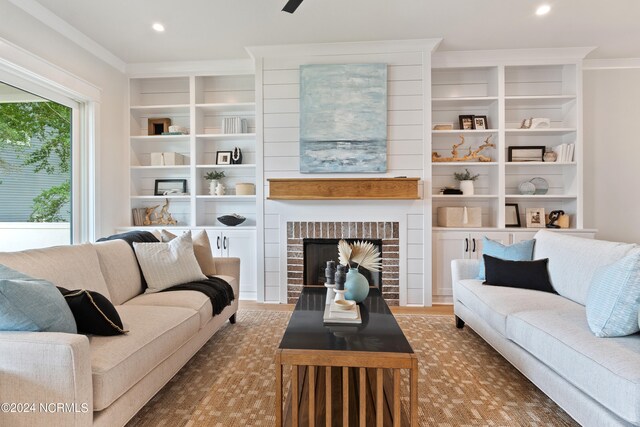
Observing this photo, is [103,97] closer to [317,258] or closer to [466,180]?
[317,258]

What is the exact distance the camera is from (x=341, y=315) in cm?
189

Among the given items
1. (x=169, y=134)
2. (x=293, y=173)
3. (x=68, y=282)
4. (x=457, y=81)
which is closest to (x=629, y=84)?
(x=457, y=81)

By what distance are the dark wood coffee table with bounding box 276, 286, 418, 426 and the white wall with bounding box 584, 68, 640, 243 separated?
3.83 metres

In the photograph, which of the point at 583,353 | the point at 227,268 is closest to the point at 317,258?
the point at 227,268

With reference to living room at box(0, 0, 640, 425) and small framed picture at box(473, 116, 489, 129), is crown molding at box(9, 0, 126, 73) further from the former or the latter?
small framed picture at box(473, 116, 489, 129)

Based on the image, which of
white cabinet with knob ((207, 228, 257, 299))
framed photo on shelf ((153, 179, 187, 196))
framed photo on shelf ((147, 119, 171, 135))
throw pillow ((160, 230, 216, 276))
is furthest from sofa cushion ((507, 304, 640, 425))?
framed photo on shelf ((147, 119, 171, 135))

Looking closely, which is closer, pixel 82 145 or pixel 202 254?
pixel 202 254

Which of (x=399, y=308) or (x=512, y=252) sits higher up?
(x=512, y=252)

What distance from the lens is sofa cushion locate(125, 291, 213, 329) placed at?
226 centimetres

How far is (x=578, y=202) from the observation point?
3.82 m

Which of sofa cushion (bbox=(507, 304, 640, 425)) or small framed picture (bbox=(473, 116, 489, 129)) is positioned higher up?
small framed picture (bbox=(473, 116, 489, 129))

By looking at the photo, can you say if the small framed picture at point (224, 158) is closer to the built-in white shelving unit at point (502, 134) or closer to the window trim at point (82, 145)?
the window trim at point (82, 145)

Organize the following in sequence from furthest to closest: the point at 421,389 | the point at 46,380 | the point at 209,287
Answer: the point at 209,287, the point at 421,389, the point at 46,380

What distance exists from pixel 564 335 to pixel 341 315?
43.9 inches
